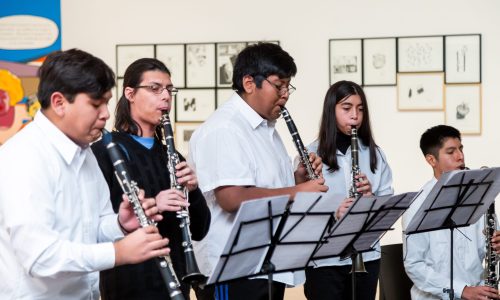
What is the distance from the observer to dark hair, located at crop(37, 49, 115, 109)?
2197 millimetres

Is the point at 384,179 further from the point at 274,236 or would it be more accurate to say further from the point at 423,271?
the point at 274,236

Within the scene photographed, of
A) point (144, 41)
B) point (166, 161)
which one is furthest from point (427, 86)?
point (166, 161)

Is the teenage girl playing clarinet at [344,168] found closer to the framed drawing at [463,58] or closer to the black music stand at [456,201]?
the black music stand at [456,201]

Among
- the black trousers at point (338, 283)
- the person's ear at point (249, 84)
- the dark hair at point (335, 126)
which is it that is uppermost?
the person's ear at point (249, 84)

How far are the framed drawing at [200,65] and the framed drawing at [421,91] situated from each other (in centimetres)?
141

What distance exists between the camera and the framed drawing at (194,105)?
19.7ft

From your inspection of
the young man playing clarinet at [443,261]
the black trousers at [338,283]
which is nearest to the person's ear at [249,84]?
the black trousers at [338,283]

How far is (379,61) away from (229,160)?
3065 millimetres

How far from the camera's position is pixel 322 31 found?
583cm

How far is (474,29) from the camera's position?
5637 mm

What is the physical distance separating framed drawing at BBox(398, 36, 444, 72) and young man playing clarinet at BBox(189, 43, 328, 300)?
108 inches

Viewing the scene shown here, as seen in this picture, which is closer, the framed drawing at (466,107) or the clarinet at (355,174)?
the clarinet at (355,174)

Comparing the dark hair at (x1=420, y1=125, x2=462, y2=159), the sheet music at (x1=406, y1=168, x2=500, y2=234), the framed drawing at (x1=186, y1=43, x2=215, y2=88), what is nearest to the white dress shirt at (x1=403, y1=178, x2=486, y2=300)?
the sheet music at (x1=406, y1=168, x2=500, y2=234)

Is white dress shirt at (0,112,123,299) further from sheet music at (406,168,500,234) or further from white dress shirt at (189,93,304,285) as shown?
sheet music at (406,168,500,234)
